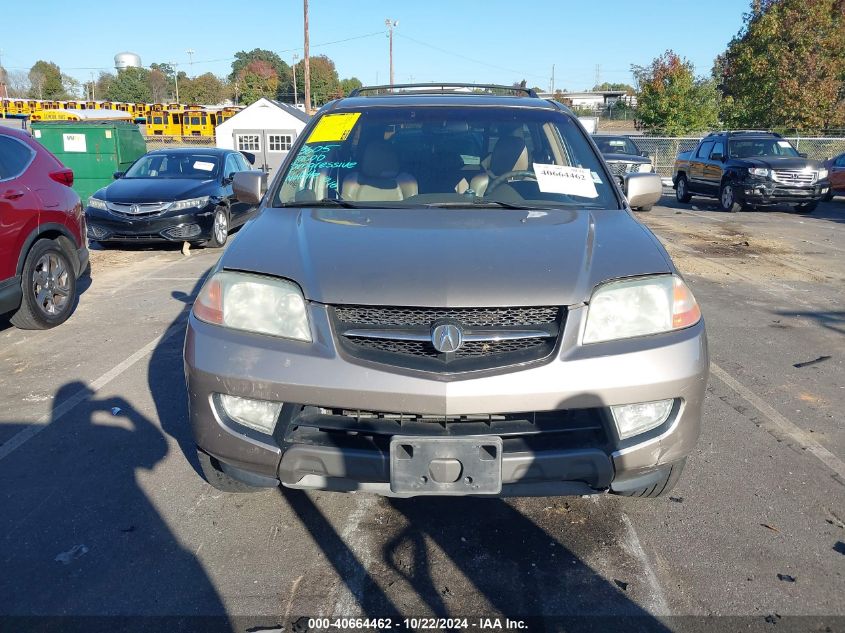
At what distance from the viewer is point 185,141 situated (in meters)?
50.8

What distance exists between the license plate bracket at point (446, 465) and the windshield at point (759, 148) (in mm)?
16699

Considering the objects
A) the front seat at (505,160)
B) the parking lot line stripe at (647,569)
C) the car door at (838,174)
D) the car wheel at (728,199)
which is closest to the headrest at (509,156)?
the front seat at (505,160)

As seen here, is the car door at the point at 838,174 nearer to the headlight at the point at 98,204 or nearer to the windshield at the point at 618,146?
the windshield at the point at 618,146

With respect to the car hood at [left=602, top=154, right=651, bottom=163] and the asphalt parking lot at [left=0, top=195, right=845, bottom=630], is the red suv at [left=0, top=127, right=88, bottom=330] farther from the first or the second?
the car hood at [left=602, top=154, right=651, bottom=163]

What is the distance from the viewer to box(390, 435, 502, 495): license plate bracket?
2.46 m

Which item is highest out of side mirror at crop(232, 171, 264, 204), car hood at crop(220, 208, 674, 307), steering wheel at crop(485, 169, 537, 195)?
steering wheel at crop(485, 169, 537, 195)

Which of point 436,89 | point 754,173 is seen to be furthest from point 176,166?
point 754,173

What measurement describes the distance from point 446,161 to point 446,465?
6.74ft

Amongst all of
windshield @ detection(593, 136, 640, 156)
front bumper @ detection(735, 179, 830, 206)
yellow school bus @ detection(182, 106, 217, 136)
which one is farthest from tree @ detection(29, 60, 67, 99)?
front bumper @ detection(735, 179, 830, 206)

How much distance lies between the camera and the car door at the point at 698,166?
1806 cm

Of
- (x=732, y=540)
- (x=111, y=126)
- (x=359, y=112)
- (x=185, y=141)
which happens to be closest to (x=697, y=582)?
(x=732, y=540)

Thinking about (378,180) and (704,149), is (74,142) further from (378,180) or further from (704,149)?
(704,149)

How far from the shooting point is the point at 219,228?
11461 mm

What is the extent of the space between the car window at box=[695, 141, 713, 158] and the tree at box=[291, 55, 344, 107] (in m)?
77.1
